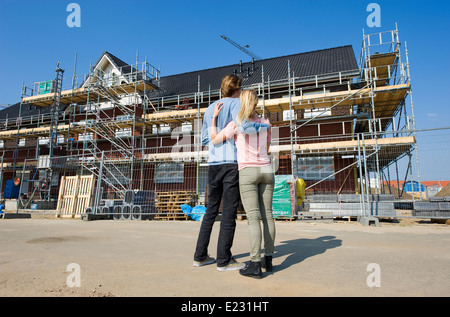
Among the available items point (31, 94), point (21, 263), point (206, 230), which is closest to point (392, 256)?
point (206, 230)

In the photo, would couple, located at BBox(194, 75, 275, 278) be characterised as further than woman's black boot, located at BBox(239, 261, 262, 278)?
Yes

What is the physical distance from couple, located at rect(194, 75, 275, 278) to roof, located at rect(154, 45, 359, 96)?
17208mm

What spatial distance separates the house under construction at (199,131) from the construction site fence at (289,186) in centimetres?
8

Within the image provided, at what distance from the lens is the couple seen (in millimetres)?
2553

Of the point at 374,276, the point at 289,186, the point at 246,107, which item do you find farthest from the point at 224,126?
the point at 289,186

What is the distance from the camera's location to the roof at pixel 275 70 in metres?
19.4

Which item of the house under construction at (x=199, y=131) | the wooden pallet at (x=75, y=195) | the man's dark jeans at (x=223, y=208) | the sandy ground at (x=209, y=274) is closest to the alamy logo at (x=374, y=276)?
the sandy ground at (x=209, y=274)

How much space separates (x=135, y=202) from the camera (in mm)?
11555

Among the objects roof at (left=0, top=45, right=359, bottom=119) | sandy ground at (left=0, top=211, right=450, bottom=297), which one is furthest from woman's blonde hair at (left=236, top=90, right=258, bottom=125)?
roof at (left=0, top=45, right=359, bottom=119)

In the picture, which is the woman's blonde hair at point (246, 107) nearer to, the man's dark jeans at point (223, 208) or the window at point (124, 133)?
the man's dark jeans at point (223, 208)

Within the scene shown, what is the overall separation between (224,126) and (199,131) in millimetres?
17599

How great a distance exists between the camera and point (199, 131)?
20.3 metres

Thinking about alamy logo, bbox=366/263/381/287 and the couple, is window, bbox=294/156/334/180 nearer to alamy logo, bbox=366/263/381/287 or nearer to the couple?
alamy logo, bbox=366/263/381/287
